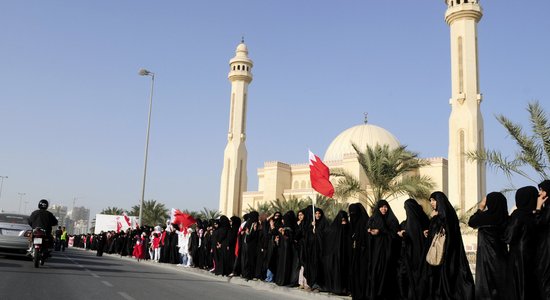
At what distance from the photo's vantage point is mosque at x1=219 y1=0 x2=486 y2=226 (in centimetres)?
3055

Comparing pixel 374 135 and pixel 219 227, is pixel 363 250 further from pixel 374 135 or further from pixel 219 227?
pixel 374 135

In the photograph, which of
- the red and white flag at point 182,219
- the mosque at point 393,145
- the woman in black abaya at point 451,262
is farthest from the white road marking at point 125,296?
the mosque at point 393,145

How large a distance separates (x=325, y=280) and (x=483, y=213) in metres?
3.94

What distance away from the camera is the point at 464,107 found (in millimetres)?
31016

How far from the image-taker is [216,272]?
13.6 meters

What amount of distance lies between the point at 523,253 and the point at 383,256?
2.28m

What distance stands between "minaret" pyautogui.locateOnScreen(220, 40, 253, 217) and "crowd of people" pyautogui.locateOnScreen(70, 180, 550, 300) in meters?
36.2

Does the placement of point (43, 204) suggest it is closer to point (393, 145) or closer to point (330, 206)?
point (330, 206)

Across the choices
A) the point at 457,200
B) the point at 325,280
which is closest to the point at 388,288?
the point at 325,280

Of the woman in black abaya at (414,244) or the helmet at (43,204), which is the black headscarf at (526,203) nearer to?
the woman in black abaya at (414,244)

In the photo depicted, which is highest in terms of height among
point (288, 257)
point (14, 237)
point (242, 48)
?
point (242, 48)

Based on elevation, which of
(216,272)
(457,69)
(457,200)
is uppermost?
(457,69)

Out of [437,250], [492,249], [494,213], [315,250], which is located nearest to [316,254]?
[315,250]

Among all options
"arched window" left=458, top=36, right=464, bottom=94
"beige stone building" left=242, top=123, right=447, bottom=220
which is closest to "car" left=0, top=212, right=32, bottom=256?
"arched window" left=458, top=36, right=464, bottom=94
